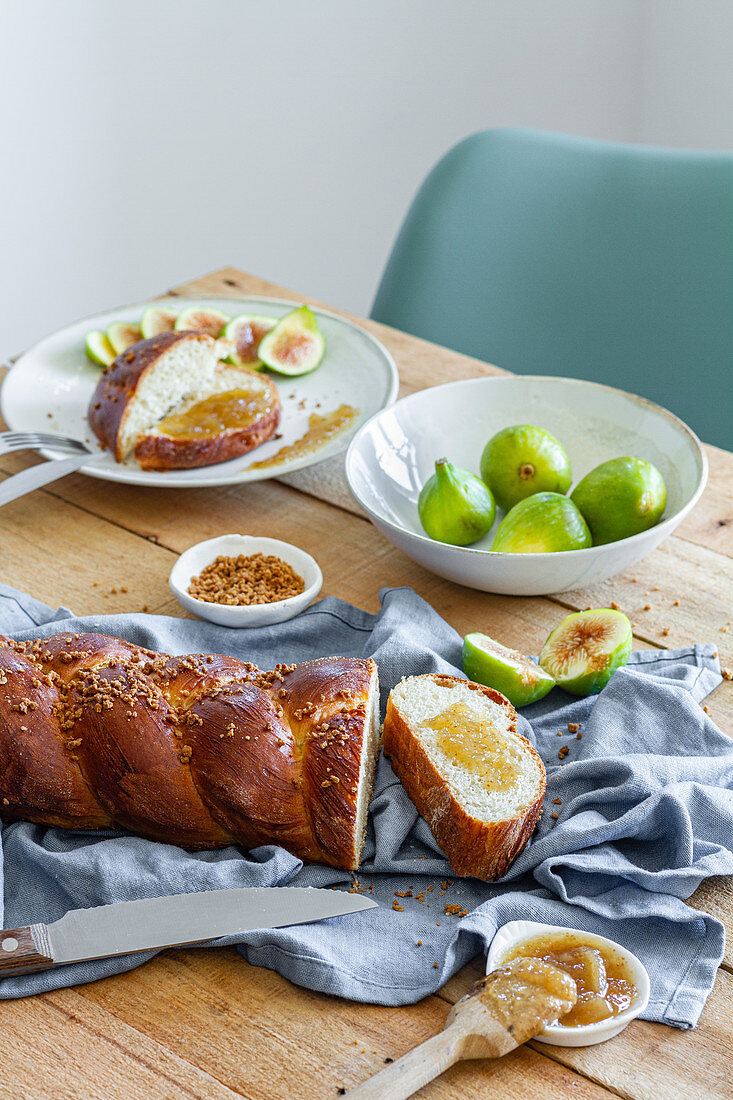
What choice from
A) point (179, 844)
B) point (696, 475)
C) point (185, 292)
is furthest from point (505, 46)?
point (179, 844)

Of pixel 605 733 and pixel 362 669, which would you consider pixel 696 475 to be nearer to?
pixel 605 733

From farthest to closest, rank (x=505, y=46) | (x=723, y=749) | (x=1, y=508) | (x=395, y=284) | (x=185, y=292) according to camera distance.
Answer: (x=505, y=46) → (x=395, y=284) → (x=185, y=292) → (x=1, y=508) → (x=723, y=749)

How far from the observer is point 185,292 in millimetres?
3027

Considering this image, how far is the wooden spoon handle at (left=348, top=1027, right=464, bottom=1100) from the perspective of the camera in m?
1.04

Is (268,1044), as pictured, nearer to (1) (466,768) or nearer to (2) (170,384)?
(1) (466,768)

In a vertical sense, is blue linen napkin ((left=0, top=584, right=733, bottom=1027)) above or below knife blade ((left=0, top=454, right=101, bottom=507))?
below

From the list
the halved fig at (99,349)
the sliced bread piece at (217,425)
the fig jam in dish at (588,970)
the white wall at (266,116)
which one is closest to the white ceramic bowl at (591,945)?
the fig jam in dish at (588,970)

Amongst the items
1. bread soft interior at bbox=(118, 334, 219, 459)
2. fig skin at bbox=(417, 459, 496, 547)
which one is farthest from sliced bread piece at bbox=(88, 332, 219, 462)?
fig skin at bbox=(417, 459, 496, 547)

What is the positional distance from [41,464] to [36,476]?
0.06 m

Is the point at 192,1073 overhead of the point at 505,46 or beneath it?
beneath

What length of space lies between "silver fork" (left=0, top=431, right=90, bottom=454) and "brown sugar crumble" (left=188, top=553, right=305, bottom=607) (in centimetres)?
50

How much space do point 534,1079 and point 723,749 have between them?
578 millimetres

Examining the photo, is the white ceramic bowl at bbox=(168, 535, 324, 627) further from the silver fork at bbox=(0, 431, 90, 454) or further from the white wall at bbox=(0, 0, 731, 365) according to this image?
the white wall at bbox=(0, 0, 731, 365)

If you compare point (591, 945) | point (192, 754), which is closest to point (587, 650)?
point (591, 945)
